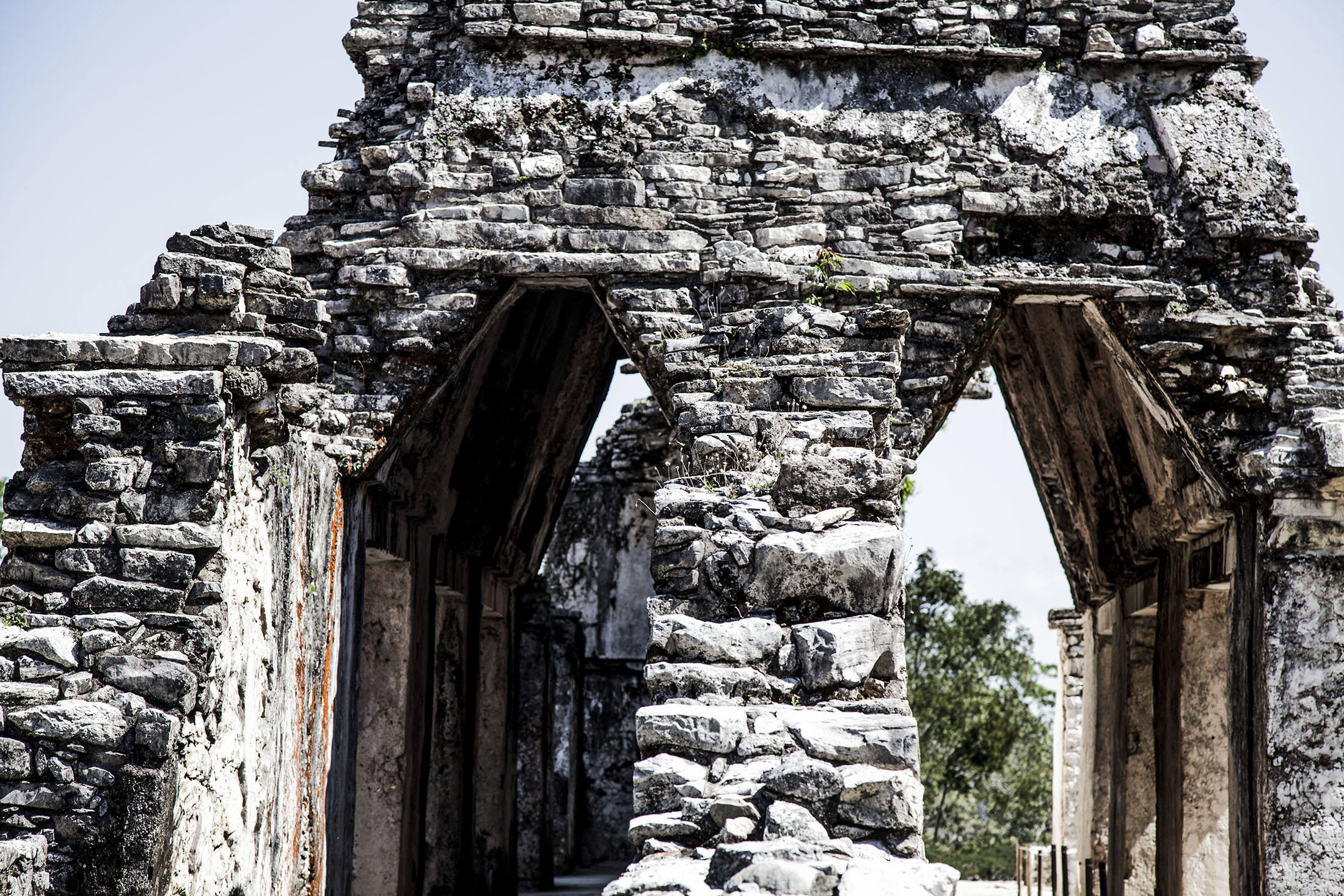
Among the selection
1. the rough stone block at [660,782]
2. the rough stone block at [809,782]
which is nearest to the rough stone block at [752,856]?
the rough stone block at [809,782]

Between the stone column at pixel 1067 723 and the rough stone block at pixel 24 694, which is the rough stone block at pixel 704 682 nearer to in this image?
the rough stone block at pixel 24 694

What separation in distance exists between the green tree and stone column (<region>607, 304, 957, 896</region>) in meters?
13.0

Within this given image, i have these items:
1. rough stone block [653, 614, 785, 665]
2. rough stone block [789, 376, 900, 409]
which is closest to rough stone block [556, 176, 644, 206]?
rough stone block [789, 376, 900, 409]

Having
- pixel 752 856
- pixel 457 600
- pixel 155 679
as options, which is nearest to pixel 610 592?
pixel 457 600

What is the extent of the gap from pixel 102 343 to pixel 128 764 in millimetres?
1625

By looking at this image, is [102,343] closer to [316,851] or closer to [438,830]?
[316,851]

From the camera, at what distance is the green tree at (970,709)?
63.0 ft

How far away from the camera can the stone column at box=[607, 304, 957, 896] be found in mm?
4180

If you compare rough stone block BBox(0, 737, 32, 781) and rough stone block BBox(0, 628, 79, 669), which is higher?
rough stone block BBox(0, 628, 79, 669)

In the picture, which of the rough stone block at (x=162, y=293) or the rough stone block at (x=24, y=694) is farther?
the rough stone block at (x=162, y=293)

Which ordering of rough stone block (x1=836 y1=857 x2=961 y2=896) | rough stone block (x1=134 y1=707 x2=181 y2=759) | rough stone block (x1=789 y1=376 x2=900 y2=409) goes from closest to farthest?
rough stone block (x1=836 y1=857 x2=961 y2=896) < rough stone block (x1=134 y1=707 x2=181 y2=759) < rough stone block (x1=789 y1=376 x2=900 y2=409)

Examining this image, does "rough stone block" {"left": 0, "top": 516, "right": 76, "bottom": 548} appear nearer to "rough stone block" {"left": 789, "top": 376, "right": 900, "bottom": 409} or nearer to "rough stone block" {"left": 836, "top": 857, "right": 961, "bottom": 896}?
"rough stone block" {"left": 836, "top": 857, "right": 961, "bottom": 896}

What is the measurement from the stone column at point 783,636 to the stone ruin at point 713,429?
0.06 feet

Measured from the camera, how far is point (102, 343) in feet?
16.2
